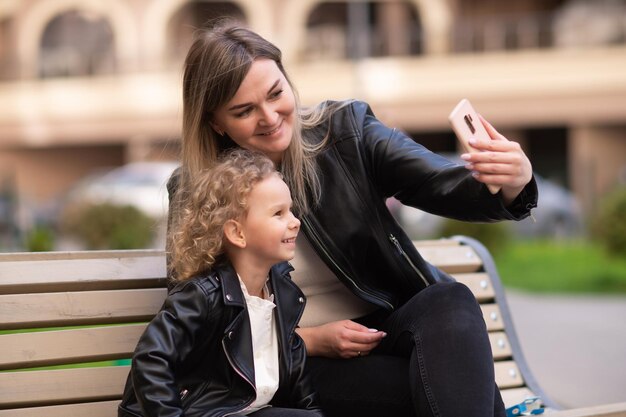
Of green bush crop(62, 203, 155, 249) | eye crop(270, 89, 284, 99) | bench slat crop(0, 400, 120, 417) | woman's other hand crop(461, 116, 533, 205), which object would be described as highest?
eye crop(270, 89, 284, 99)

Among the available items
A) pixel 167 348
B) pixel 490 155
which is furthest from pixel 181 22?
pixel 167 348

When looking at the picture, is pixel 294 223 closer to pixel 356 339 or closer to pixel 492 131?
pixel 356 339

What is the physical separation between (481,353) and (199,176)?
0.87 m

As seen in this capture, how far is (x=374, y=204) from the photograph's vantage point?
9.43 ft

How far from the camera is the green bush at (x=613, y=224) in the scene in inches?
451

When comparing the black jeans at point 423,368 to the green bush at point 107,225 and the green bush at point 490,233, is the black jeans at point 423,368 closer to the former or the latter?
the green bush at point 107,225

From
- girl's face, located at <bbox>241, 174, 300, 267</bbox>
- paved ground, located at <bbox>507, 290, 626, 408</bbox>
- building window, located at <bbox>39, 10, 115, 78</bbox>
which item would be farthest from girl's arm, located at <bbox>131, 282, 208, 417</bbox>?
building window, located at <bbox>39, 10, 115, 78</bbox>

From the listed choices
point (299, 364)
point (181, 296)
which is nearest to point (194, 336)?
point (181, 296)

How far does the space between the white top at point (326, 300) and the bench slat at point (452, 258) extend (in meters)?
0.66

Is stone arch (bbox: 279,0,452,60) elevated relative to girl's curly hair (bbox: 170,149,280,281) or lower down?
lower down

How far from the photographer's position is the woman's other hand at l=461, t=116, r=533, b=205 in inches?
98.9

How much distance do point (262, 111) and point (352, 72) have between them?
987 inches

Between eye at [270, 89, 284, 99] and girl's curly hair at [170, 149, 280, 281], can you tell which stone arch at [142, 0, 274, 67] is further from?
girl's curly hair at [170, 149, 280, 281]

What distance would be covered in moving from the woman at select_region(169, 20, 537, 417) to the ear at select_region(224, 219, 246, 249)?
256mm
